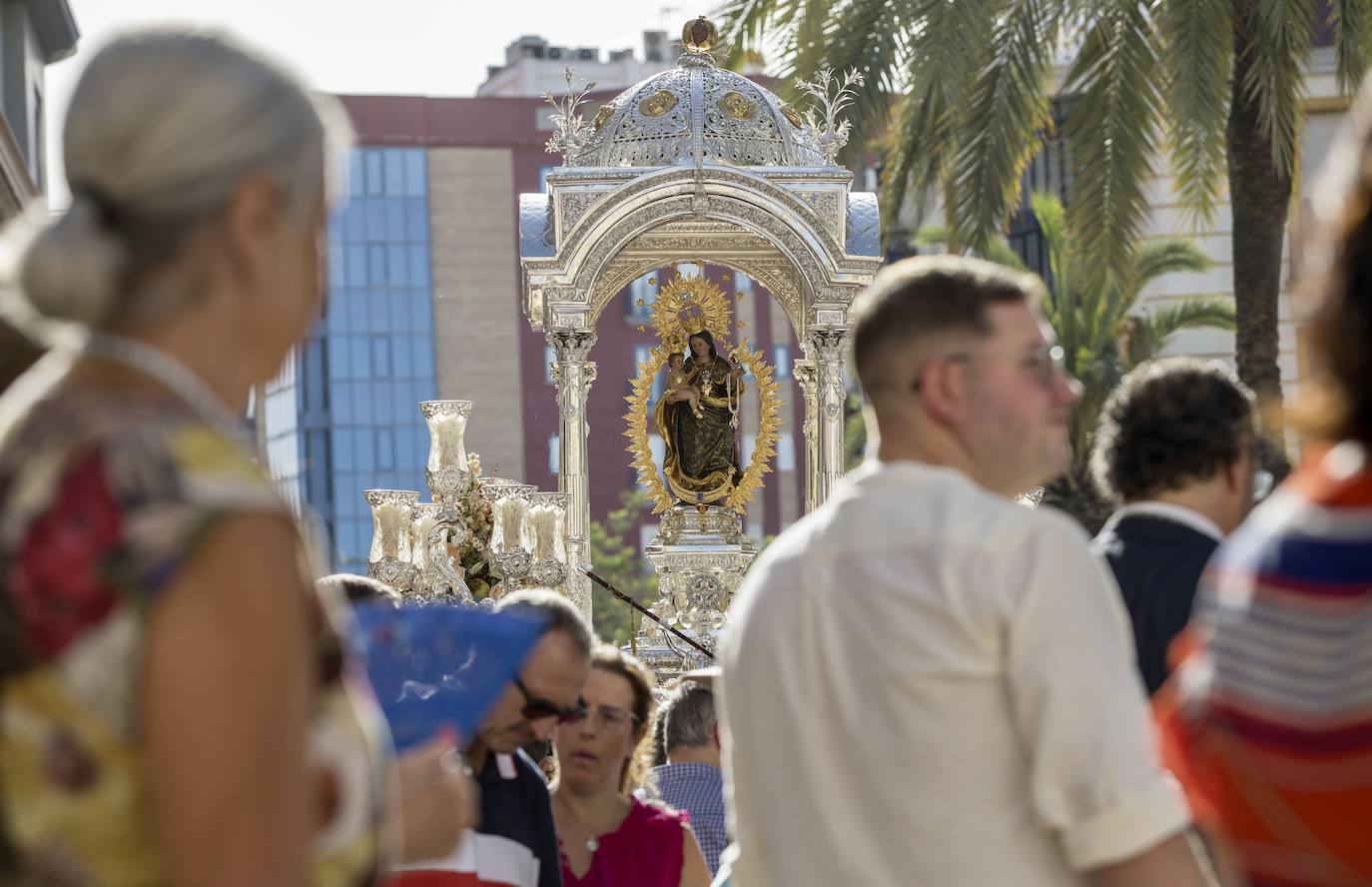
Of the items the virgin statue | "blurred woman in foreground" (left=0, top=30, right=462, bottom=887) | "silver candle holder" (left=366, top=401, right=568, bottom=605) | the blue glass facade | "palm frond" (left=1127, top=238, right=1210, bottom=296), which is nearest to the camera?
"blurred woman in foreground" (left=0, top=30, right=462, bottom=887)

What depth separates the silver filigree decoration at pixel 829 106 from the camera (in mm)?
13680

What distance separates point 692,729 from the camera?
6.73 metres

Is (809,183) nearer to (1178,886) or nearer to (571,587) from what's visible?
(571,587)

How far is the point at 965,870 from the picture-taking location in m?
3.17

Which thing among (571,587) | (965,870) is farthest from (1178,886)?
(571,587)

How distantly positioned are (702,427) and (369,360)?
176ft

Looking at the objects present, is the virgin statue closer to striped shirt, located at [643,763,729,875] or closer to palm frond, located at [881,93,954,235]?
palm frond, located at [881,93,954,235]

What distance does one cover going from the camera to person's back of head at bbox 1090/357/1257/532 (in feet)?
14.2

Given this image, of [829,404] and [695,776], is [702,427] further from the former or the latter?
[695,776]

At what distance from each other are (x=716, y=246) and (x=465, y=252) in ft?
173

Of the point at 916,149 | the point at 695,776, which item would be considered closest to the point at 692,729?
the point at 695,776

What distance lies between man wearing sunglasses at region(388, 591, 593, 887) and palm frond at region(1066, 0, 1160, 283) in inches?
350

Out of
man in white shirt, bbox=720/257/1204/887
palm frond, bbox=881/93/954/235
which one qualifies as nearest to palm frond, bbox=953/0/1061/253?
palm frond, bbox=881/93/954/235

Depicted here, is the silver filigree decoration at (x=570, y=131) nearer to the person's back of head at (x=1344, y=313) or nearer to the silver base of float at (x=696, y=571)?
the silver base of float at (x=696, y=571)
